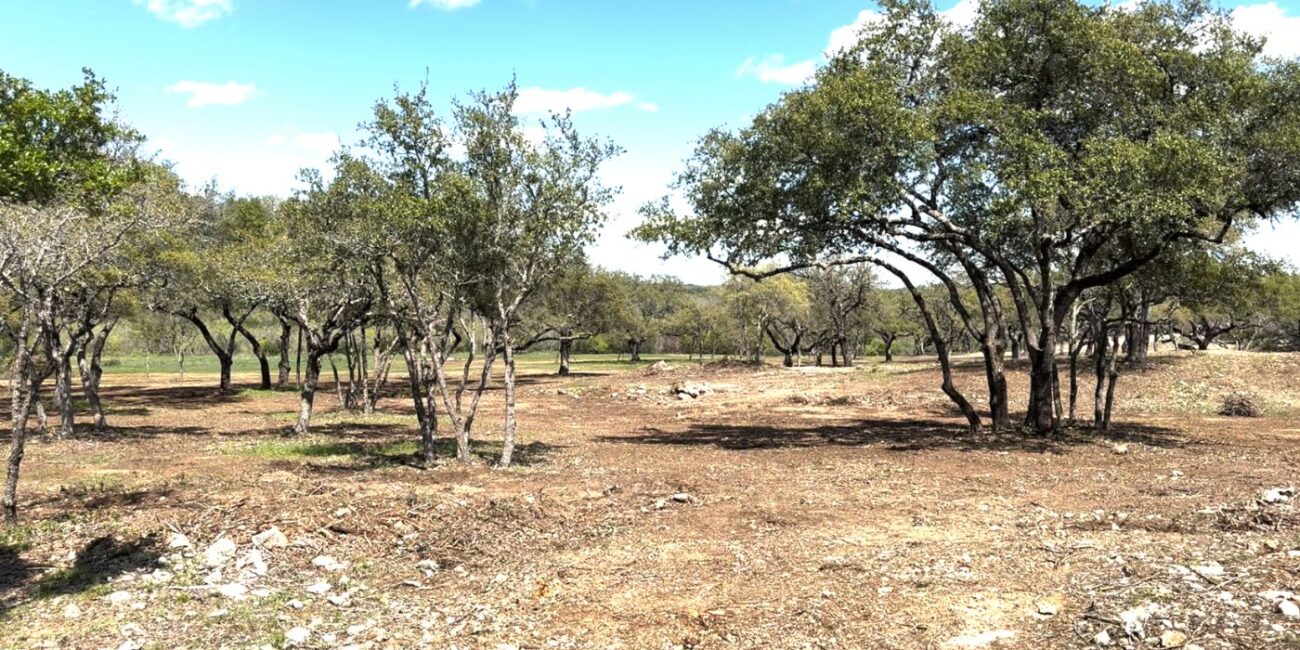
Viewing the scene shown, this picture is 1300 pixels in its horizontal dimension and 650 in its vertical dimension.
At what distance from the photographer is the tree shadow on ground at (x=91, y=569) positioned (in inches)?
351

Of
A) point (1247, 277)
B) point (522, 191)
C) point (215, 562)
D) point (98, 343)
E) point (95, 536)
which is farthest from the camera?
point (98, 343)

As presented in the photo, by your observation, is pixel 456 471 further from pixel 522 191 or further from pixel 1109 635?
pixel 1109 635

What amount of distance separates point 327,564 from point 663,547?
4.39 metres

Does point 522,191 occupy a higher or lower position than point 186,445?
higher

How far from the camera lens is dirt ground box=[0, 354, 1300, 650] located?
25.0ft

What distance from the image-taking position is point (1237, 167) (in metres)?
18.3

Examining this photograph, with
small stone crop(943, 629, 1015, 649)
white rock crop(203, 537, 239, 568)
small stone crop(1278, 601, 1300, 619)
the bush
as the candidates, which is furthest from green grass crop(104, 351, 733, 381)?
small stone crop(1278, 601, 1300, 619)

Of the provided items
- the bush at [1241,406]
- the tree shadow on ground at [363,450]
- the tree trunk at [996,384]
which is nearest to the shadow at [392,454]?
the tree shadow on ground at [363,450]

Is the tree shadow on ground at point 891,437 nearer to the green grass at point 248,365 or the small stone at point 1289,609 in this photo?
the small stone at point 1289,609

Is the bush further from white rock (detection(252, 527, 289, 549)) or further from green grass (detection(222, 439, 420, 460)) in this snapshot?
white rock (detection(252, 527, 289, 549))

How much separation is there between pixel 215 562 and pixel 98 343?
25.6 metres

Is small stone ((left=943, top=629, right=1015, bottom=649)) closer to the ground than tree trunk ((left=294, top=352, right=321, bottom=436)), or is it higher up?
closer to the ground

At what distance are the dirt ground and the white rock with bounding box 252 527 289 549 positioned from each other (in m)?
0.09

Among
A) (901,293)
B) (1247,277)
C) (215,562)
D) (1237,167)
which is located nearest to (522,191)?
(215,562)
